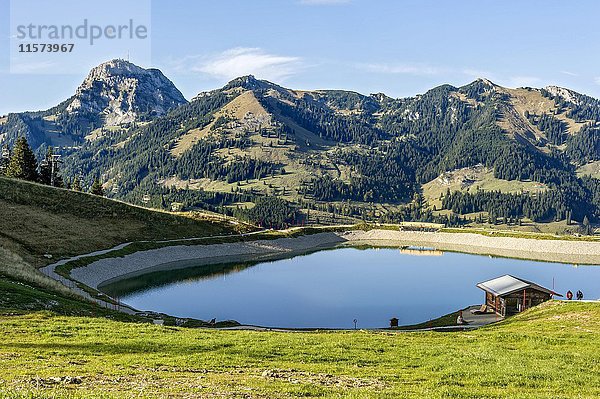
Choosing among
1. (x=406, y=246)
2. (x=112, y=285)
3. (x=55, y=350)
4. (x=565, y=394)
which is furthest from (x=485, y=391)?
(x=406, y=246)

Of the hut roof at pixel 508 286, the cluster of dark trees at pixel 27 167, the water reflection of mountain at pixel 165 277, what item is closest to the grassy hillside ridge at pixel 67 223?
the water reflection of mountain at pixel 165 277

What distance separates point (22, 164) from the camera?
375 feet

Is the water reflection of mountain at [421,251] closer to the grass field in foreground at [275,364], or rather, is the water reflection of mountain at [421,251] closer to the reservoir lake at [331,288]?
the reservoir lake at [331,288]

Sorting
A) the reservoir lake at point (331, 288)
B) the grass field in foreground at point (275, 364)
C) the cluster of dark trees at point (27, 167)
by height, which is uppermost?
the cluster of dark trees at point (27, 167)

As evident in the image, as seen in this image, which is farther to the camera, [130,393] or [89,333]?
[89,333]

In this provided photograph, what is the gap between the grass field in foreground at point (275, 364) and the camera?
15.1 metres

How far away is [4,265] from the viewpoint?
46.0 metres

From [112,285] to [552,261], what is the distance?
363ft

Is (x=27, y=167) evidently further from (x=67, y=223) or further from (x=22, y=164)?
(x=67, y=223)

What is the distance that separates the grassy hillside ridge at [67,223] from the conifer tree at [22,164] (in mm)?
13317

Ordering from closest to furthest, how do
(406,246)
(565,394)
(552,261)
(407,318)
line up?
(565,394)
(407,318)
(552,261)
(406,246)

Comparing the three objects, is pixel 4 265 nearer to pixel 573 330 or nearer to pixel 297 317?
pixel 297 317

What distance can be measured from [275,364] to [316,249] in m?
139

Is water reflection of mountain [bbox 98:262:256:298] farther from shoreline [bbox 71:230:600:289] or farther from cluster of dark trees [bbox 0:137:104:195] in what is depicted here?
cluster of dark trees [bbox 0:137:104:195]
